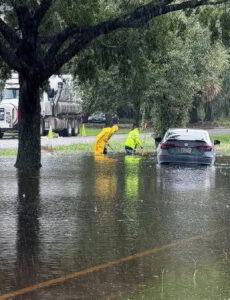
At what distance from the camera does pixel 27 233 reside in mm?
12430

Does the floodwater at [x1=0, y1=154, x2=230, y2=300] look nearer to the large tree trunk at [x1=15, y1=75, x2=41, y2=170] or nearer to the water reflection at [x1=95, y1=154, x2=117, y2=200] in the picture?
the water reflection at [x1=95, y1=154, x2=117, y2=200]

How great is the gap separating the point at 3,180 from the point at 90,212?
6823mm

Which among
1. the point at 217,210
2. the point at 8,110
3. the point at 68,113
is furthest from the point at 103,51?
the point at 68,113

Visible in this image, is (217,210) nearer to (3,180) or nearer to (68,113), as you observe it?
(3,180)

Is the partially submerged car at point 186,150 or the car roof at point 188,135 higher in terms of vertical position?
the car roof at point 188,135

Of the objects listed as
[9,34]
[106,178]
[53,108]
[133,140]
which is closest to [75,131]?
[53,108]

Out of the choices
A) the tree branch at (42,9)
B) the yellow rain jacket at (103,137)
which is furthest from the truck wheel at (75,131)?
the tree branch at (42,9)

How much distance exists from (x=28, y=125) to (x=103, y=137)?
1037 cm

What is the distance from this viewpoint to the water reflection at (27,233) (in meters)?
9.41

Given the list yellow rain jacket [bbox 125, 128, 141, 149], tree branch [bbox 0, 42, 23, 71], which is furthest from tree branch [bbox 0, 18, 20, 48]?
yellow rain jacket [bbox 125, 128, 141, 149]

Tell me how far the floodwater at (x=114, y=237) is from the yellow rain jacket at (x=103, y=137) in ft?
39.4

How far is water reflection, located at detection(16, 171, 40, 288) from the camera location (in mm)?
9406

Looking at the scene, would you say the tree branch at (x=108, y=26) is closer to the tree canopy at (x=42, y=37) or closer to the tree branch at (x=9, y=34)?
the tree canopy at (x=42, y=37)

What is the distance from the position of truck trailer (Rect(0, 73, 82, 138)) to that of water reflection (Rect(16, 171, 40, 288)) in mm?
29378
